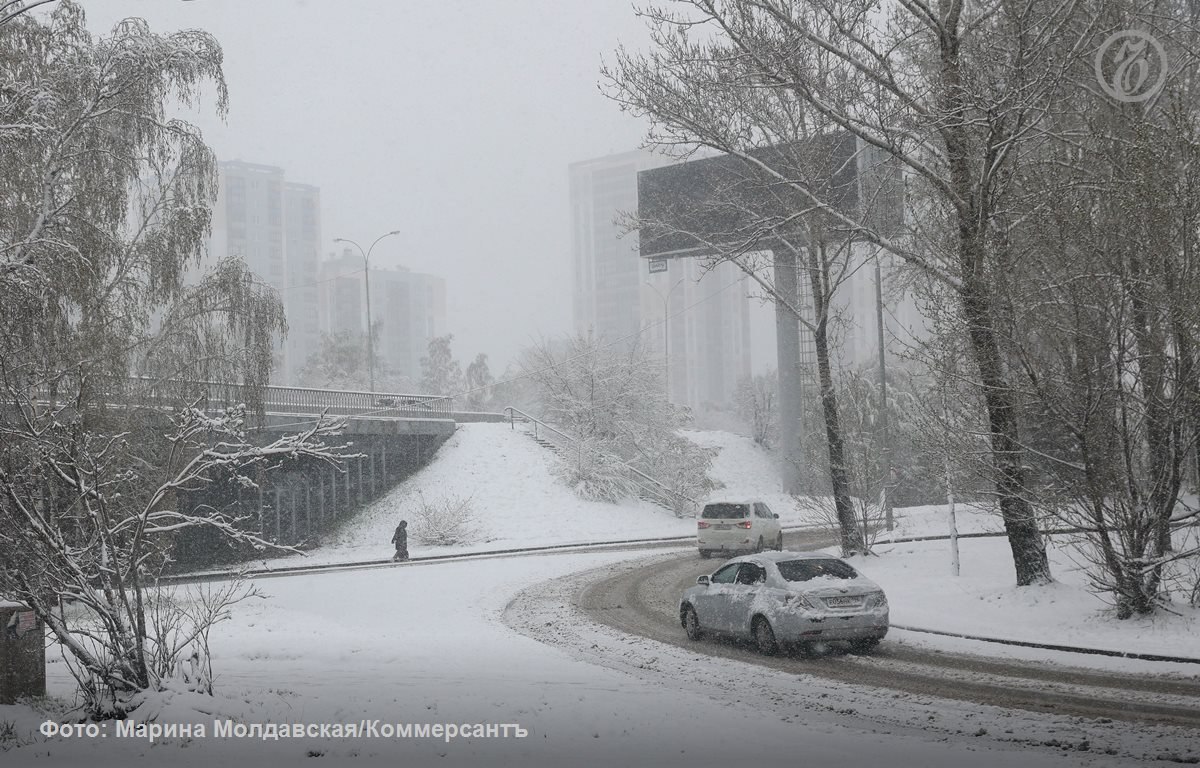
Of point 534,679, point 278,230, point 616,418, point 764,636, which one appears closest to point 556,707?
point 534,679

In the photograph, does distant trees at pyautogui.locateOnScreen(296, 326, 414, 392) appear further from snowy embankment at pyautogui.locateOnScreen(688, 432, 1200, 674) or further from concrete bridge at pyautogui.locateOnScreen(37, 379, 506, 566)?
snowy embankment at pyautogui.locateOnScreen(688, 432, 1200, 674)

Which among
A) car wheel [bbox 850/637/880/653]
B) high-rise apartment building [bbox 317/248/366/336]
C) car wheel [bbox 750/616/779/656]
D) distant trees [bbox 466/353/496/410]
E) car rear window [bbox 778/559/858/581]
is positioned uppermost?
high-rise apartment building [bbox 317/248/366/336]

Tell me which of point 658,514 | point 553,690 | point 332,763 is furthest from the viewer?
point 658,514

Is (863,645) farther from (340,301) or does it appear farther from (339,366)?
(340,301)

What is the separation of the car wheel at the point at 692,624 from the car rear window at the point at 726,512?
13486 millimetres

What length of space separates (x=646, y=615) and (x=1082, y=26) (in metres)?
12.6

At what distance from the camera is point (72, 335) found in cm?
1479

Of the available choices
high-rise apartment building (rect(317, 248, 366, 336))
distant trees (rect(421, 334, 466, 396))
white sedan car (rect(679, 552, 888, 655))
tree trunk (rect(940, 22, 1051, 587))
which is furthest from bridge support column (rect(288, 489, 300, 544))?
high-rise apartment building (rect(317, 248, 366, 336))

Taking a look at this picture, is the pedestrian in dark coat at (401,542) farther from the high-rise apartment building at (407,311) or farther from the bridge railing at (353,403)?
the high-rise apartment building at (407,311)

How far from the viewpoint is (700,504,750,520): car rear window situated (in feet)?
96.2

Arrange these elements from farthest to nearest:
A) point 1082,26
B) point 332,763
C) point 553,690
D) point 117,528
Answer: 1. point 1082,26
2. point 553,690
3. point 117,528
4. point 332,763

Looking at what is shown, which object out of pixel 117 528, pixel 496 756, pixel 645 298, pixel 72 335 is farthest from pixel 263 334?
pixel 645 298

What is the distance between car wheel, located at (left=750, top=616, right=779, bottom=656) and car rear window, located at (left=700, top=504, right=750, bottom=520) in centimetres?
1497

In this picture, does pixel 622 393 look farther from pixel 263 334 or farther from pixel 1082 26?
pixel 1082 26
